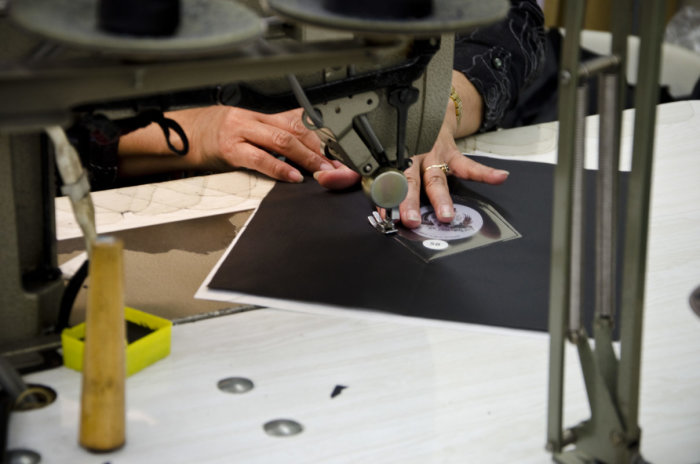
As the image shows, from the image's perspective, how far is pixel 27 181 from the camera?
83 centimetres

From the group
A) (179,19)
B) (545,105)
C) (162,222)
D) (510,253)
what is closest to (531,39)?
(545,105)

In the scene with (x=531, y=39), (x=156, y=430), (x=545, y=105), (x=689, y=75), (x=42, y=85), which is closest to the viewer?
(x=42, y=85)

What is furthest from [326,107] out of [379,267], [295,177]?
[295,177]

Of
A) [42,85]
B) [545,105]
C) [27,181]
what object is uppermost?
[42,85]

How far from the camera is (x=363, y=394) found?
0.79 m

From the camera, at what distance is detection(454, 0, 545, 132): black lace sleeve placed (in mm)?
1538

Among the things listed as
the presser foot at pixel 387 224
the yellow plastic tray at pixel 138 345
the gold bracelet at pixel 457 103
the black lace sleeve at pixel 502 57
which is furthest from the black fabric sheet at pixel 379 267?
the black lace sleeve at pixel 502 57

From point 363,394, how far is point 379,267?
0.80 feet

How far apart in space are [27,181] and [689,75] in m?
1.57

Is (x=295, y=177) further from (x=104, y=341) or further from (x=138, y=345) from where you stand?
(x=104, y=341)

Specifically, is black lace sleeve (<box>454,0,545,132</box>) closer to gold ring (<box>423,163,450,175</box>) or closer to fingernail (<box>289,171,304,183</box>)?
gold ring (<box>423,163,450,175</box>)

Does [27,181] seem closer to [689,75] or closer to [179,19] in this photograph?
[179,19]

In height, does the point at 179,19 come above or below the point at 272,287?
above

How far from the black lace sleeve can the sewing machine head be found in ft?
1.68
